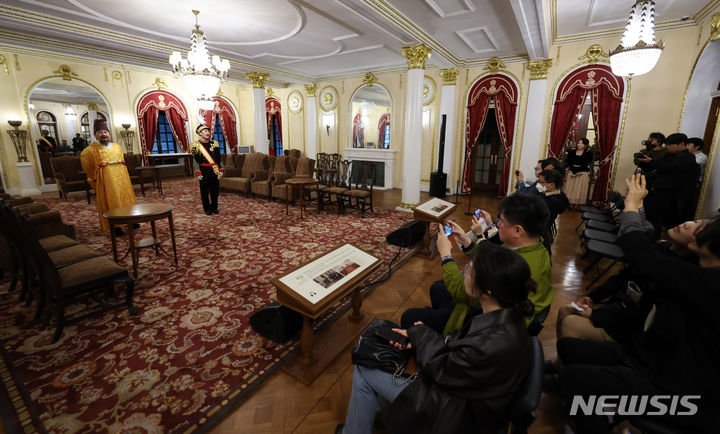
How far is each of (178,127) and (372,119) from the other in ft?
23.8

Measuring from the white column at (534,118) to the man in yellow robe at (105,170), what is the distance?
27.1 feet

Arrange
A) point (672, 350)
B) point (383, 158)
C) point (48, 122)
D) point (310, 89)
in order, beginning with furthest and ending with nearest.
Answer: point (48, 122) → point (310, 89) → point (383, 158) → point (672, 350)

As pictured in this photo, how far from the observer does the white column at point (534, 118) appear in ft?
23.8

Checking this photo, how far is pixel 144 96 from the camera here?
10.4m

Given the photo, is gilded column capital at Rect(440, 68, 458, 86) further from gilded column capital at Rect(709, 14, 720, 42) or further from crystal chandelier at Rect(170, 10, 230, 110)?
crystal chandelier at Rect(170, 10, 230, 110)

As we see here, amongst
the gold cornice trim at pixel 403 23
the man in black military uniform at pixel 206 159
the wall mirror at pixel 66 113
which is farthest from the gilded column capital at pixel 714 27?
the wall mirror at pixel 66 113

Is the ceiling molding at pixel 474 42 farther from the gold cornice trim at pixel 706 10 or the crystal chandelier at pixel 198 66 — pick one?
the crystal chandelier at pixel 198 66

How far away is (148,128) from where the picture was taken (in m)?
10.7

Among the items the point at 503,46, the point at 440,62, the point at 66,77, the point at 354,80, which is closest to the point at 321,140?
the point at 354,80

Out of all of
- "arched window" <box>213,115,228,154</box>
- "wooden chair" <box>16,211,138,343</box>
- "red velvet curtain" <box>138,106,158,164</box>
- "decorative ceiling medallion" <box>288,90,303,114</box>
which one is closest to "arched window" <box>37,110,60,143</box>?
"red velvet curtain" <box>138,106,158,164</box>

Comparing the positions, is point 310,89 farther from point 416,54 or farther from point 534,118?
point 534,118

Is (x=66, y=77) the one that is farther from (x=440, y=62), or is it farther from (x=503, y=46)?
(x=503, y=46)

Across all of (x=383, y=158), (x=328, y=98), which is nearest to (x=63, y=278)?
(x=383, y=158)

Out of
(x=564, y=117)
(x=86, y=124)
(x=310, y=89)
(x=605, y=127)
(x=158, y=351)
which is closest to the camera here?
(x=158, y=351)
